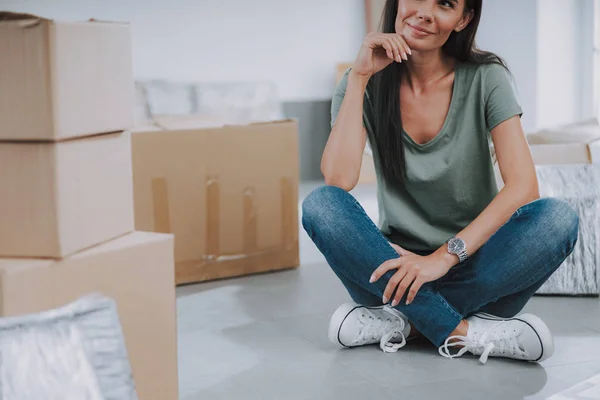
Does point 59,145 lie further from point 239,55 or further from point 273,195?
point 239,55

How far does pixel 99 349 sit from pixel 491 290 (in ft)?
3.11

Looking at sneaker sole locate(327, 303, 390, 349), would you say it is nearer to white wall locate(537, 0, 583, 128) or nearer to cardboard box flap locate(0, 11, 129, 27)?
cardboard box flap locate(0, 11, 129, 27)

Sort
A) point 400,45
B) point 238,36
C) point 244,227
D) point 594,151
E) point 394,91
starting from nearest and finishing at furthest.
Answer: point 400,45 < point 394,91 < point 594,151 < point 244,227 < point 238,36

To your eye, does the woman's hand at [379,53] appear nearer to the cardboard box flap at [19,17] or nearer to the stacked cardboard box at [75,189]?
the stacked cardboard box at [75,189]

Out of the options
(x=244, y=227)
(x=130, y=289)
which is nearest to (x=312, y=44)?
(x=244, y=227)

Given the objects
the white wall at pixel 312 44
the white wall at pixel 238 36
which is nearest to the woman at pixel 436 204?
the white wall at pixel 238 36

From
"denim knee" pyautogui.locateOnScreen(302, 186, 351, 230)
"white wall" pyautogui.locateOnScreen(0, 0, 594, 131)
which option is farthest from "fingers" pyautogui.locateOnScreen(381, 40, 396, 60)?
"white wall" pyautogui.locateOnScreen(0, 0, 594, 131)

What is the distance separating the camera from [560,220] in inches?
70.4

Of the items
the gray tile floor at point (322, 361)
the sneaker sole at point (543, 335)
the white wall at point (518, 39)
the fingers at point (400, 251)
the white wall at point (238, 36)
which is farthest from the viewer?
the white wall at point (518, 39)

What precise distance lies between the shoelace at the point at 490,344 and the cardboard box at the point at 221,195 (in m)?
1.00

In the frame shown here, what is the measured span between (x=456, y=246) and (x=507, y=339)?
0.73 ft

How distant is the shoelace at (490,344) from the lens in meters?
1.81

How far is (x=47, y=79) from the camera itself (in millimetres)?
1243

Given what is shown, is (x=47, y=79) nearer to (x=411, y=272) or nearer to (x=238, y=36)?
(x=411, y=272)
